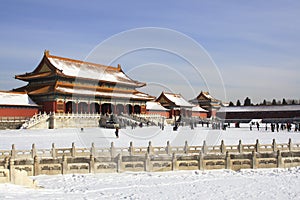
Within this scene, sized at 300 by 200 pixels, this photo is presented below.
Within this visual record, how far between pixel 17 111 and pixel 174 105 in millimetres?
36839

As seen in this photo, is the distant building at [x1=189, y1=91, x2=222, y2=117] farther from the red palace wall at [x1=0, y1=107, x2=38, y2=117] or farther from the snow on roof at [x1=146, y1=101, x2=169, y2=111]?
the red palace wall at [x1=0, y1=107, x2=38, y2=117]

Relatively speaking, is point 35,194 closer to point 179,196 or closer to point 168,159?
point 179,196

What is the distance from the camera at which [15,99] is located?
43.2 m

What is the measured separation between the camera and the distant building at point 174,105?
73375mm

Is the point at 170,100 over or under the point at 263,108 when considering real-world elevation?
over

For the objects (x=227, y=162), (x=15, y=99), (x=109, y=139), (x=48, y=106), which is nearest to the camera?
(x=227, y=162)

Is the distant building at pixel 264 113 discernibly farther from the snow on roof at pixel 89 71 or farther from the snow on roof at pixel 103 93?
the snow on roof at pixel 89 71

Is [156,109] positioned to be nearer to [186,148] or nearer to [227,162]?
[186,148]

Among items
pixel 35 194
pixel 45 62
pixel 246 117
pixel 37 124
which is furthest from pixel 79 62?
pixel 35 194

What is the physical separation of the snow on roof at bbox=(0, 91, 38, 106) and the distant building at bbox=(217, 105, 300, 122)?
45.3 metres

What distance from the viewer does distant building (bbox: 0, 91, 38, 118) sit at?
41.0m

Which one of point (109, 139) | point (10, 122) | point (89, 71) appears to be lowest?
point (109, 139)

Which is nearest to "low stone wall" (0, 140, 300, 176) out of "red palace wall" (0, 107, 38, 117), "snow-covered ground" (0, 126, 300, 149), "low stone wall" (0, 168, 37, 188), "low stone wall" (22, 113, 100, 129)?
"low stone wall" (0, 168, 37, 188)

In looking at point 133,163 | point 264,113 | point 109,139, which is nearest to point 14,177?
point 133,163
